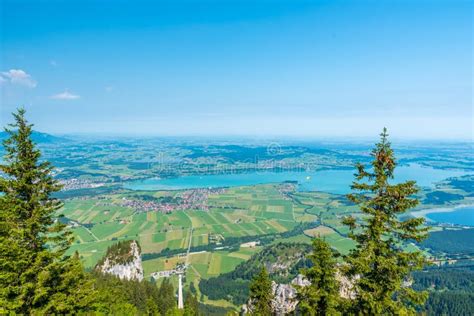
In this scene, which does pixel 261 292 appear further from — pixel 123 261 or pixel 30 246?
pixel 123 261

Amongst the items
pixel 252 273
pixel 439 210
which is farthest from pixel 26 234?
pixel 439 210

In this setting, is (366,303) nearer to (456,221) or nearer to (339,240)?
(339,240)

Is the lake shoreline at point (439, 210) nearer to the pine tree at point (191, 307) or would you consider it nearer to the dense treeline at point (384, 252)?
the pine tree at point (191, 307)

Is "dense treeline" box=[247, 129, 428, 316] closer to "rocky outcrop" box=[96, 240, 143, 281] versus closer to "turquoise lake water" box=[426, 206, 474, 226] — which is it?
"rocky outcrop" box=[96, 240, 143, 281]

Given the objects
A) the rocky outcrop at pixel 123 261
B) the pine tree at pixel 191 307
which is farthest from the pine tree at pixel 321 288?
the rocky outcrop at pixel 123 261

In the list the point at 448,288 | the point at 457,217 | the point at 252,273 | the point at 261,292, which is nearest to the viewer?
the point at 261,292

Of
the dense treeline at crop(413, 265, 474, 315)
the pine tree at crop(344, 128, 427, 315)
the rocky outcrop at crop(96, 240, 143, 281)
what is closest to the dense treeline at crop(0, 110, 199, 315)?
the pine tree at crop(344, 128, 427, 315)
